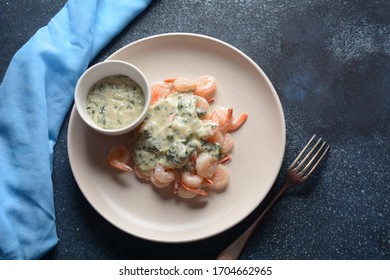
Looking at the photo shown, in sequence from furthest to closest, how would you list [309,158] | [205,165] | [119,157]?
[309,158], [119,157], [205,165]

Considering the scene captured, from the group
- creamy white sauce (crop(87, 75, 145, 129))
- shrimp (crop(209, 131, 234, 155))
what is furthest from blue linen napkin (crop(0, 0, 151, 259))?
shrimp (crop(209, 131, 234, 155))

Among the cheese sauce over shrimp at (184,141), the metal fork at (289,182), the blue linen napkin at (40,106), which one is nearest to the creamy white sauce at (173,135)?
the cheese sauce over shrimp at (184,141)

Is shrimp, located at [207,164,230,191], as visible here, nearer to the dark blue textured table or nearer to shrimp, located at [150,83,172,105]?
the dark blue textured table

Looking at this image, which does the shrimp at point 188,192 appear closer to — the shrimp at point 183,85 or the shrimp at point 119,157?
the shrimp at point 119,157

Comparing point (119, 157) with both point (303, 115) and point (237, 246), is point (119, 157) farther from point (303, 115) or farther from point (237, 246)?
point (303, 115)

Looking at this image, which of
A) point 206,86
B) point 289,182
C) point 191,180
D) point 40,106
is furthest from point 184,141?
point 40,106
